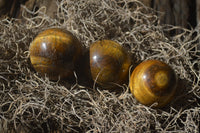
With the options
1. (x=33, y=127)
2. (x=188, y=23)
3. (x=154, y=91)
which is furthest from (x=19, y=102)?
(x=188, y=23)

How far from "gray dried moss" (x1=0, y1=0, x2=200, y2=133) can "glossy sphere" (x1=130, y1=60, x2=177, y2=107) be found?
0.08 m

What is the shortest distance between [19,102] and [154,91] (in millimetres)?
772

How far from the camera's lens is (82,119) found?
1.57m

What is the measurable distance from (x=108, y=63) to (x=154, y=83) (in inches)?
10.8

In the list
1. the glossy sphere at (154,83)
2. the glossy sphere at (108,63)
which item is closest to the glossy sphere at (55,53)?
the glossy sphere at (108,63)

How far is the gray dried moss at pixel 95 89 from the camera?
63.1 inches

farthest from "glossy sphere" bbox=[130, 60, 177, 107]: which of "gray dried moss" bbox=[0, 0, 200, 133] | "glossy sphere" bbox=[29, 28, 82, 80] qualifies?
"glossy sphere" bbox=[29, 28, 82, 80]

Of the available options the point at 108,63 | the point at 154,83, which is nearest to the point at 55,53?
the point at 108,63

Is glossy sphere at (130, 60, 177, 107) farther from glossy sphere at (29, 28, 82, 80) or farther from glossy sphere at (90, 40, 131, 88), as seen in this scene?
glossy sphere at (29, 28, 82, 80)

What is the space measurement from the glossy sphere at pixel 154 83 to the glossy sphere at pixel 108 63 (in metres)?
0.10

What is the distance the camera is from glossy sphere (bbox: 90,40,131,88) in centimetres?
161

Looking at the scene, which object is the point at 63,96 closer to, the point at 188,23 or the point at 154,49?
the point at 154,49

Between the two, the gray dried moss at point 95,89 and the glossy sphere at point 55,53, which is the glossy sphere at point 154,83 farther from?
the glossy sphere at point 55,53

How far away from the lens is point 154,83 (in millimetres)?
1526
